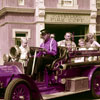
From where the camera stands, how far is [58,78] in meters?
7.48

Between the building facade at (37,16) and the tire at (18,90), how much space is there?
11.7 metres

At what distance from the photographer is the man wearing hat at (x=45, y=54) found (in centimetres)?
706

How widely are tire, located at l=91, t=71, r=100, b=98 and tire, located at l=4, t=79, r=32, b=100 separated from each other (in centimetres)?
219

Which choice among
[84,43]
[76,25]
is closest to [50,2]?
[76,25]

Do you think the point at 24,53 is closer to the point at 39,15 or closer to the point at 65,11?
the point at 39,15

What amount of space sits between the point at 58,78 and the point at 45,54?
63 cm

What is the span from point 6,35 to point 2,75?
492 inches

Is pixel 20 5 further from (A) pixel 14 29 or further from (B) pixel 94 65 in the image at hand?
(B) pixel 94 65

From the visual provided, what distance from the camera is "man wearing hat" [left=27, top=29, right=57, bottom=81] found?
706 cm

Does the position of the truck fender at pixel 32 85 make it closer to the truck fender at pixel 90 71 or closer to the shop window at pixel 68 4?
the truck fender at pixel 90 71

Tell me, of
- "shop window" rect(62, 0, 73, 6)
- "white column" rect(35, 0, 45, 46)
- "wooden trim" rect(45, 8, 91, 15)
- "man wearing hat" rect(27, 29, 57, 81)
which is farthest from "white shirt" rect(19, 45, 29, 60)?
"shop window" rect(62, 0, 73, 6)

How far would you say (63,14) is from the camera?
61.8 feet

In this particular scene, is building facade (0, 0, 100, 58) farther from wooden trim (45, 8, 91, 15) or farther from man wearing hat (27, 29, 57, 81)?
man wearing hat (27, 29, 57, 81)

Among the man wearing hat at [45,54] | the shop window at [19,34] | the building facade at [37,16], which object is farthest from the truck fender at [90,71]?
the shop window at [19,34]
